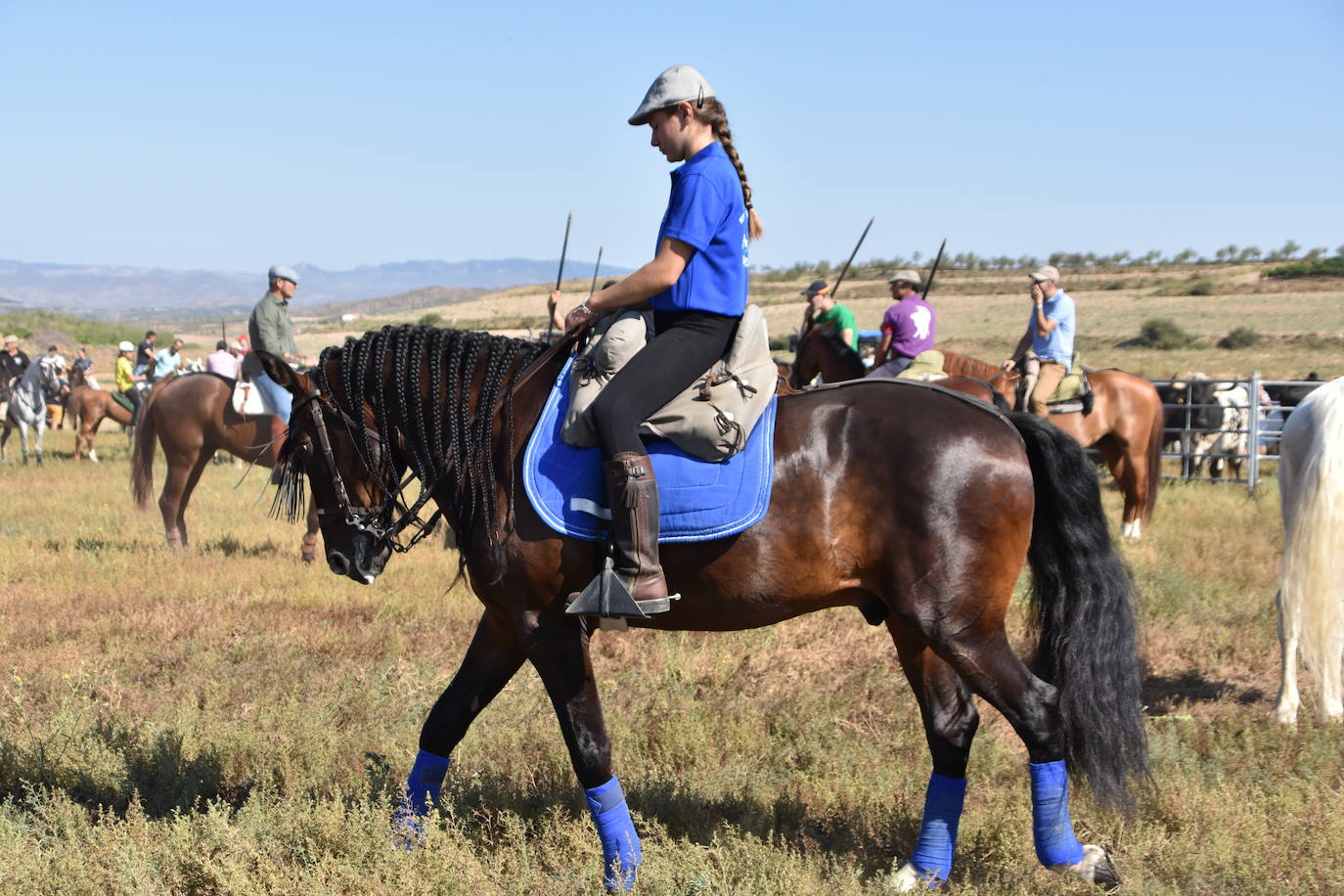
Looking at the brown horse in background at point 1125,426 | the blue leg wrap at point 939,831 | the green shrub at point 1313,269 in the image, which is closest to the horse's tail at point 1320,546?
the blue leg wrap at point 939,831

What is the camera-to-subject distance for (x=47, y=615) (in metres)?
7.86

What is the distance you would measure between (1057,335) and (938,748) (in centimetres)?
843

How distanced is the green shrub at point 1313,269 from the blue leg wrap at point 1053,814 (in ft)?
232

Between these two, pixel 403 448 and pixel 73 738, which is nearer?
pixel 403 448

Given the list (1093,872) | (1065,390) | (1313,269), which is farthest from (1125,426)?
(1313,269)

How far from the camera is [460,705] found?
14.9 feet

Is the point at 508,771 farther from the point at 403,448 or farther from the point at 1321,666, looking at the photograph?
the point at 1321,666

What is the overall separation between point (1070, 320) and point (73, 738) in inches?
402

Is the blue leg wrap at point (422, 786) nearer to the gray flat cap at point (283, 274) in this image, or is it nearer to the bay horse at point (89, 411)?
the gray flat cap at point (283, 274)

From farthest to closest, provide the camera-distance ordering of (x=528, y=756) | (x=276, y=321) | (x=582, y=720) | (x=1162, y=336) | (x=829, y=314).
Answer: (x=1162, y=336)
(x=829, y=314)
(x=276, y=321)
(x=528, y=756)
(x=582, y=720)

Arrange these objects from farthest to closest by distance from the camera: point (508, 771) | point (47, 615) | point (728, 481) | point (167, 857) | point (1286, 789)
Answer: point (47, 615)
point (508, 771)
point (1286, 789)
point (167, 857)
point (728, 481)

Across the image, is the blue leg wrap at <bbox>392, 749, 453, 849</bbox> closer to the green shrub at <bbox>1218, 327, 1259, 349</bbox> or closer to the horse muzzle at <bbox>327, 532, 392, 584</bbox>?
the horse muzzle at <bbox>327, 532, 392, 584</bbox>

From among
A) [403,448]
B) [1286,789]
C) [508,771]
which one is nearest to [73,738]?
[508,771]

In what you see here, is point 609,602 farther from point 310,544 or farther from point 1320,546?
point 310,544
